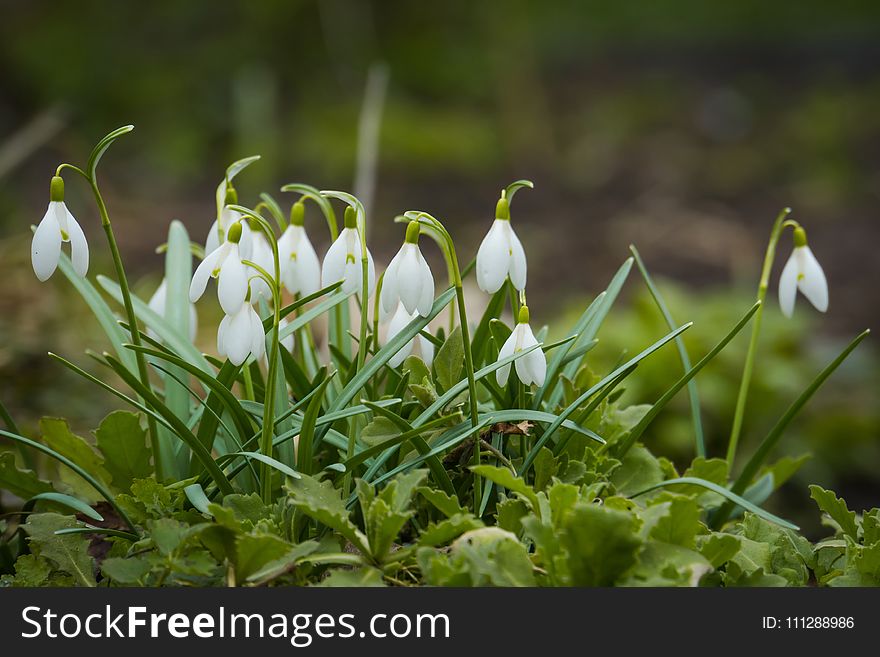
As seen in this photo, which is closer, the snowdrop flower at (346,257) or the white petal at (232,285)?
the white petal at (232,285)

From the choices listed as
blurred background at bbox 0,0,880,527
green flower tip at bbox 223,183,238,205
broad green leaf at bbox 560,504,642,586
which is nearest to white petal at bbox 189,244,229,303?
green flower tip at bbox 223,183,238,205

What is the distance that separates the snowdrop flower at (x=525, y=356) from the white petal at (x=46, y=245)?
2.16 feet

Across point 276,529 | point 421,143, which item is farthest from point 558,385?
point 421,143

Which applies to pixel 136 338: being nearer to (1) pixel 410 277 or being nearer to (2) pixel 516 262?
(1) pixel 410 277

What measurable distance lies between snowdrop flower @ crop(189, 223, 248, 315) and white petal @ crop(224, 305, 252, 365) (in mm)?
15

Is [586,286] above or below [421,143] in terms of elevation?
below

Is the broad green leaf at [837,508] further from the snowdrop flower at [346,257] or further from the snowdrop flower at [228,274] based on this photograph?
the snowdrop flower at [228,274]

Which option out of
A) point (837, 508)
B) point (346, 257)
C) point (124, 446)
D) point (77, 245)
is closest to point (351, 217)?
point (346, 257)

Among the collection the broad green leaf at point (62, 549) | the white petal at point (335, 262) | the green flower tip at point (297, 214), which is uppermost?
the green flower tip at point (297, 214)

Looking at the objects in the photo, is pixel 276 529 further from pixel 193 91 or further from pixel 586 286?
pixel 193 91

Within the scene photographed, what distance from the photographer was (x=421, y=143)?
6043 mm

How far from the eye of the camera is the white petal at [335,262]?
1325mm

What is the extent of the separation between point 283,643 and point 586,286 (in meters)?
3.72

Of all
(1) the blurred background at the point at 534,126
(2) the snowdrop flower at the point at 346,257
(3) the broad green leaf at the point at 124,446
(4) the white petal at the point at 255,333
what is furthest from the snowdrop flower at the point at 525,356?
(1) the blurred background at the point at 534,126
